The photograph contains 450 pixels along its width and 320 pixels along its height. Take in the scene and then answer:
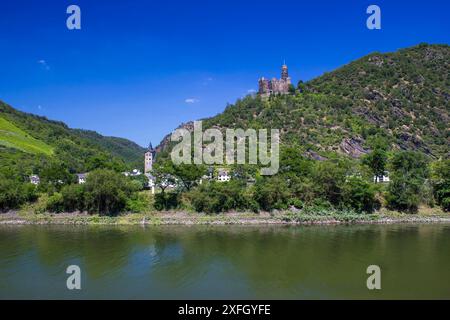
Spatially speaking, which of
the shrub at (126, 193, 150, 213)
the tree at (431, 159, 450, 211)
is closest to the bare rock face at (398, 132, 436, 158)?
the tree at (431, 159, 450, 211)

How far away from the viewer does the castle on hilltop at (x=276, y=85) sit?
373 ft

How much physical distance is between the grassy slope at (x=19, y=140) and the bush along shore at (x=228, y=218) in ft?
163

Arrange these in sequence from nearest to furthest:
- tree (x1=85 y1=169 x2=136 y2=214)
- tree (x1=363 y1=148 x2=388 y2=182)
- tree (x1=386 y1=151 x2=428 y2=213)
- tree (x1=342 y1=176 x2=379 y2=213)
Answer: tree (x1=85 y1=169 x2=136 y2=214)
tree (x1=342 y1=176 x2=379 y2=213)
tree (x1=386 y1=151 x2=428 y2=213)
tree (x1=363 y1=148 x2=388 y2=182)

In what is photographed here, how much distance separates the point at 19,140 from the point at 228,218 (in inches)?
2863

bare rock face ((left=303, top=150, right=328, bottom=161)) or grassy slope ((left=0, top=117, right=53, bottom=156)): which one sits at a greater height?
grassy slope ((left=0, top=117, right=53, bottom=156))

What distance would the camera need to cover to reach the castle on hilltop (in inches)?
4479

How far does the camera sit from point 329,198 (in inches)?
1912

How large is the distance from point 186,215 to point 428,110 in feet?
261

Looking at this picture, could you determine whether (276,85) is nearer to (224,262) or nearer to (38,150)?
(38,150)

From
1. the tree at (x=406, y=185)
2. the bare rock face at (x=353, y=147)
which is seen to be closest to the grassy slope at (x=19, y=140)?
the bare rock face at (x=353, y=147)

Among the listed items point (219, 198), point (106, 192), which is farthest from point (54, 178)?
point (219, 198)

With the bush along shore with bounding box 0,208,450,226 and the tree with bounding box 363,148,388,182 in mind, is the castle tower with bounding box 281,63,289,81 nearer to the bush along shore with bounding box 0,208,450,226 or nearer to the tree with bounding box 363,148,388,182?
the tree with bounding box 363,148,388,182

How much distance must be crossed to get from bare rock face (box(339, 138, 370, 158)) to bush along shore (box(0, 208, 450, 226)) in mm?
34787

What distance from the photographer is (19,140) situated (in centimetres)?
9556
